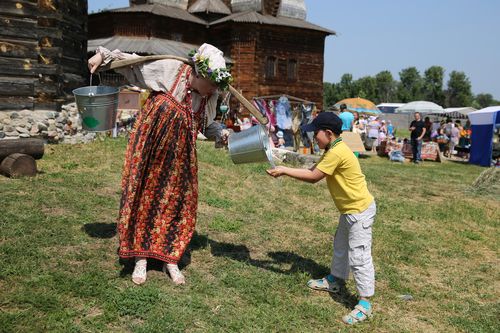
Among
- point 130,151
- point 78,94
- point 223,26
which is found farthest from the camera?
point 223,26

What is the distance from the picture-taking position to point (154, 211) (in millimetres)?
3928

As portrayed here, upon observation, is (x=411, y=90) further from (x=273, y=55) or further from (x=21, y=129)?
(x=21, y=129)

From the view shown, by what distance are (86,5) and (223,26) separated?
17.4 meters

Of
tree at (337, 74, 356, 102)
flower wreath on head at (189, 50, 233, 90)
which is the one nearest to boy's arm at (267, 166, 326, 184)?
flower wreath on head at (189, 50, 233, 90)

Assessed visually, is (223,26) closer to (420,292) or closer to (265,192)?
(265,192)

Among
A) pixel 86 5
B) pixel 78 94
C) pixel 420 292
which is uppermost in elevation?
pixel 86 5

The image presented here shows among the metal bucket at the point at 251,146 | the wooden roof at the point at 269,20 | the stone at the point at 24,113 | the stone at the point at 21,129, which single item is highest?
the wooden roof at the point at 269,20

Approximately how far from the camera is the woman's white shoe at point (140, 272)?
3876 mm

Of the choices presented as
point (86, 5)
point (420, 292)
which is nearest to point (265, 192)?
point (420, 292)

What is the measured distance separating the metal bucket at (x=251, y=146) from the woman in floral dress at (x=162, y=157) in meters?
0.39

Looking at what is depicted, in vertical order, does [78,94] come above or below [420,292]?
→ above

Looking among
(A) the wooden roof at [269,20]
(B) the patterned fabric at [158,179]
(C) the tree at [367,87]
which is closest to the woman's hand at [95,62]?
(B) the patterned fabric at [158,179]

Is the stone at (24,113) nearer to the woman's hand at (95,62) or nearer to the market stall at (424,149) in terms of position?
the woman's hand at (95,62)

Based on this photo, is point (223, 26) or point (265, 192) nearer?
point (265, 192)
